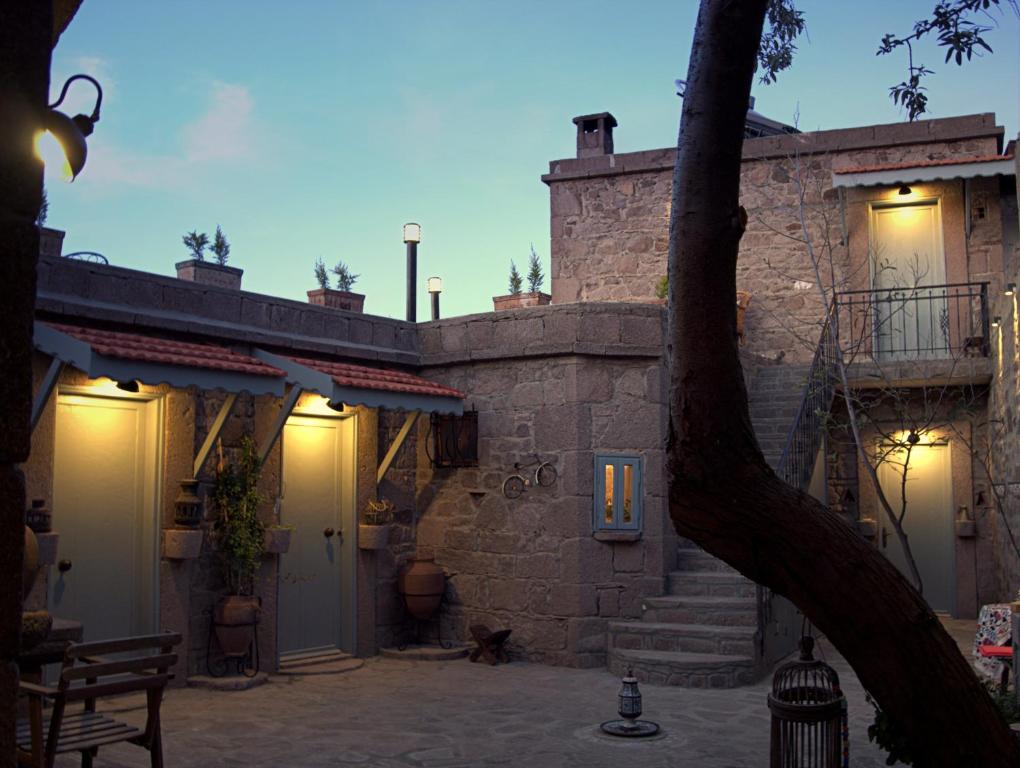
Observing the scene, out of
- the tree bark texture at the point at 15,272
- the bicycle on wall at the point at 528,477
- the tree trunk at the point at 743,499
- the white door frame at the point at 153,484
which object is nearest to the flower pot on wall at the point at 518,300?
the bicycle on wall at the point at 528,477

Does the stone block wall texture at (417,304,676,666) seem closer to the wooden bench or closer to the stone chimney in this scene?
the wooden bench

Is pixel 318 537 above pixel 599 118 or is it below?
below

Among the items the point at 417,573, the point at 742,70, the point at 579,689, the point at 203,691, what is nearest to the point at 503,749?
the point at 579,689

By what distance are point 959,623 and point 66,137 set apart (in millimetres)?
10437

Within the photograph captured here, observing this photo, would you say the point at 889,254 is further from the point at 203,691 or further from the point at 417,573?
the point at 203,691

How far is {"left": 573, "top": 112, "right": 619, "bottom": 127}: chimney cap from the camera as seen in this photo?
559 inches

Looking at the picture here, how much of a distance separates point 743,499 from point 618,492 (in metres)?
5.68

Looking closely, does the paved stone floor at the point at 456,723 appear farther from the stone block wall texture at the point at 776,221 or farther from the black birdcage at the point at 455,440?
the stone block wall texture at the point at 776,221

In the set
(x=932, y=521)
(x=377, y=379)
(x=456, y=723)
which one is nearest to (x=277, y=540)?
(x=377, y=379)

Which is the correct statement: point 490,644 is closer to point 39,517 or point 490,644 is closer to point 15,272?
point 39,517

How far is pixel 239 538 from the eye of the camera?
26.4 ft

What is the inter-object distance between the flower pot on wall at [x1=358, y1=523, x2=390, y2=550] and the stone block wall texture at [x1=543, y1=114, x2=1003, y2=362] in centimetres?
531

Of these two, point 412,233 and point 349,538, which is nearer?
point 349,538

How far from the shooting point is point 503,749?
6.07 m
